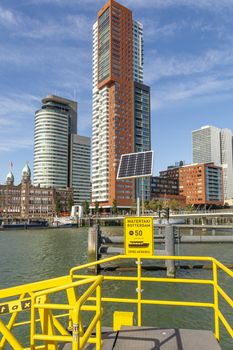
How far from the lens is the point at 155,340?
608 centimetres

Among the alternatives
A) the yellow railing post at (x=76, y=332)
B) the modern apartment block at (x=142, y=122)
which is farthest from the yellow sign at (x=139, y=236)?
the modern apartment block at (x=142, y=122)

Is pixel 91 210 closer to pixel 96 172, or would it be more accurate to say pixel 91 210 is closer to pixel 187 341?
pixel 96 172

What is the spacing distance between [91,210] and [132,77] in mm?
81819

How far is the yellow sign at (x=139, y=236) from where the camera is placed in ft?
31.2

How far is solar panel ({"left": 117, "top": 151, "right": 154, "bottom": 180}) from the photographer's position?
47.2 metres

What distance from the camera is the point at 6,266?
27.2 metres

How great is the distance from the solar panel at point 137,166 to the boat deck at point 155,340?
3971 centimetres

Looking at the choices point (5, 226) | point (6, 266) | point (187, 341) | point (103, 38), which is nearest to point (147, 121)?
point (103, 38)

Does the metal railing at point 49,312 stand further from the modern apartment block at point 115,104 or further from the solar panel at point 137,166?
the modern apartment block at point 115,104

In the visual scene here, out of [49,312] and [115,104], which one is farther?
[115,104]

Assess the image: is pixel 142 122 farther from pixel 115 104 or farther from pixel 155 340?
pixel 155 340

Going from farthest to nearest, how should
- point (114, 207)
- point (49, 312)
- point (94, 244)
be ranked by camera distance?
point (114, 207)
point (94, 244)
point (49, 312)

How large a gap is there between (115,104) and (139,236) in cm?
16606

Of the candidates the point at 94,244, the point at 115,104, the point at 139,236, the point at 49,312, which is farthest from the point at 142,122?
the point at 49,312
